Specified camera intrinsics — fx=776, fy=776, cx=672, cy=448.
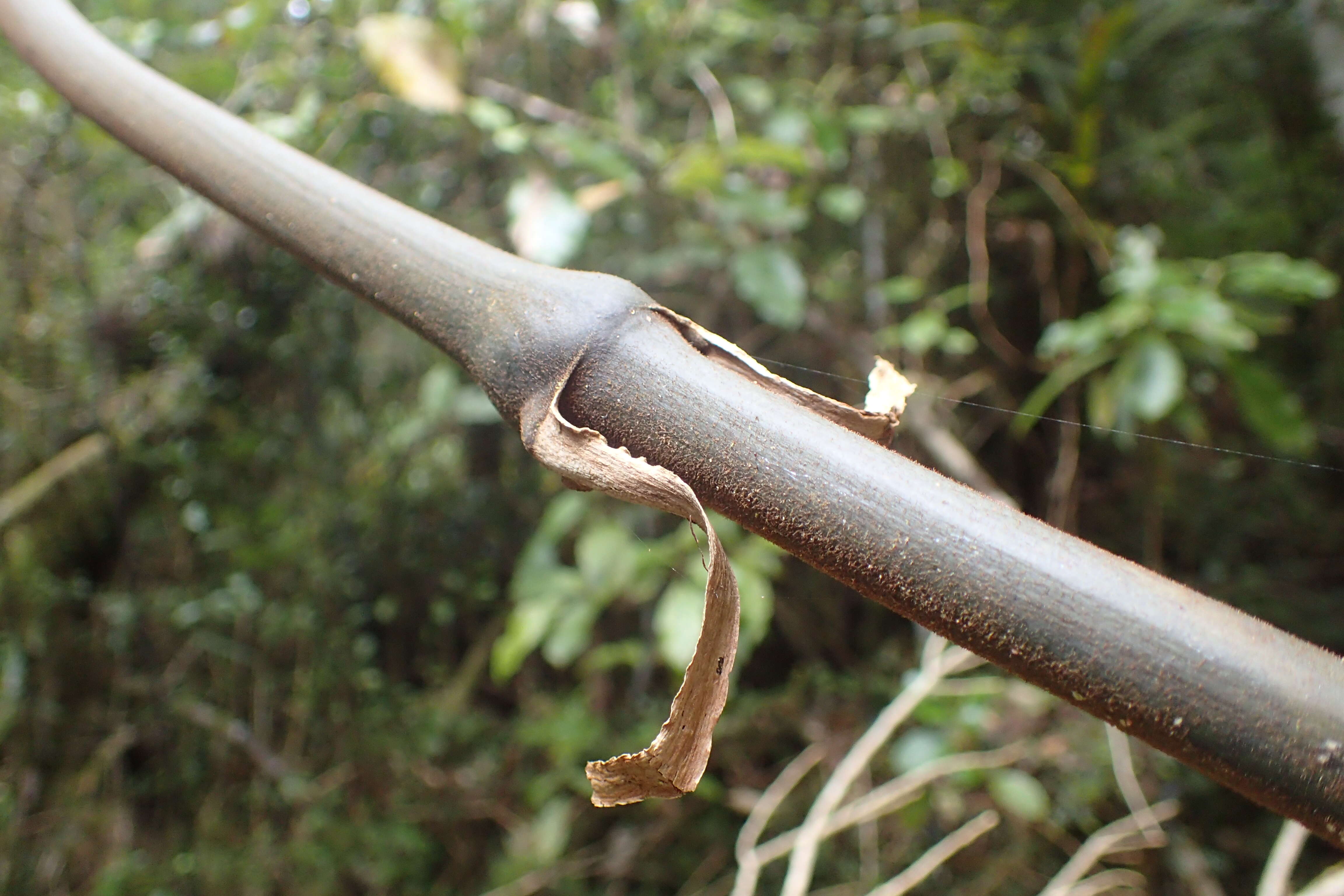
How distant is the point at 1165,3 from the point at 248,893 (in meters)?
2.20

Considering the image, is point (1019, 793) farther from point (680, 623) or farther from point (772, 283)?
point (772, 283)

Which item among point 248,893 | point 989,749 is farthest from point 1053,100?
point 248,893

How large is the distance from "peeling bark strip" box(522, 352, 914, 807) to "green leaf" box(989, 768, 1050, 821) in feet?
3.25

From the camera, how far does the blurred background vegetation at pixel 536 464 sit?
1192 mm

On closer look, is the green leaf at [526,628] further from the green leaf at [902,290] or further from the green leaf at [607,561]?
the green leaf at [902,290]

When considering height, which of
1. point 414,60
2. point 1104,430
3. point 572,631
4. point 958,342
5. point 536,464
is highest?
point 1104,430

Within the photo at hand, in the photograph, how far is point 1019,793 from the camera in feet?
3.38

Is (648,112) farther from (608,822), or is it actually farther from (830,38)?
(608,822)

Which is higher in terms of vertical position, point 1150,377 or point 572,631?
point 1150,377

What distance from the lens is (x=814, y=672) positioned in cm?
146

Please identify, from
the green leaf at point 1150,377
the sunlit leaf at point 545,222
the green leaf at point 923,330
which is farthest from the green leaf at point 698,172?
the green leaf at point 1150,377

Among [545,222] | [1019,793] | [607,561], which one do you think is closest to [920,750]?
[1019,793]

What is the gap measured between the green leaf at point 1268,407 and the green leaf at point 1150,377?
4.9 inches

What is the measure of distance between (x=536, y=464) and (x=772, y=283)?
2.03 ft
